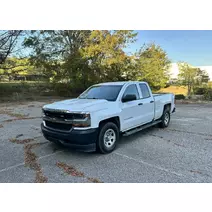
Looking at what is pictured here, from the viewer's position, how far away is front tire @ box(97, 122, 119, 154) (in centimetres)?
427

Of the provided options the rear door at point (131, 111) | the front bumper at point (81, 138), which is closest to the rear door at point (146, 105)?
the rear door at point (131, 111)

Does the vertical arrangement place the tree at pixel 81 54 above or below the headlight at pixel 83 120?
above

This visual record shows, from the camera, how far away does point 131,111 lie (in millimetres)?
5102

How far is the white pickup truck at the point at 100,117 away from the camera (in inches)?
159

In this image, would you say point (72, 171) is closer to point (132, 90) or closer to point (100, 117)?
point (100, 117)

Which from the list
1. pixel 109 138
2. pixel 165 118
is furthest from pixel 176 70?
pixel 109 138

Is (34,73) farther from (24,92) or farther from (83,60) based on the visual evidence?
(83,60)

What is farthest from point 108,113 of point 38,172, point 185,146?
point 185,146

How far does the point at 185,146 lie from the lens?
4930 millimetres

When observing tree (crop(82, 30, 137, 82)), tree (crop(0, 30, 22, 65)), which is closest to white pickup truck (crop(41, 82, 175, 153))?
tree (crop(82, 30, 137, 82))

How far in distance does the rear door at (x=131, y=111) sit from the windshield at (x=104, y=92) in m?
0.25

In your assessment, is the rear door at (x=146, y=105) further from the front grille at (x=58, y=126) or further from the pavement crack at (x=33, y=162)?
the pavement crack at (x=33, y=162)

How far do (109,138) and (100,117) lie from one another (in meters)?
0.66

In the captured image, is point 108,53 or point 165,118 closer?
point 165,118
